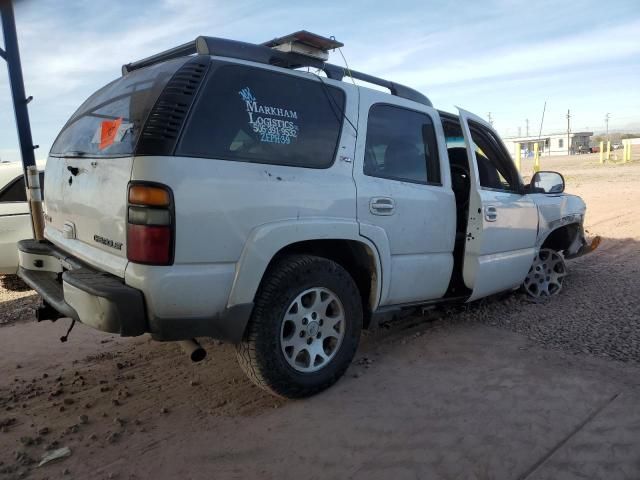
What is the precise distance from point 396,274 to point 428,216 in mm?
533

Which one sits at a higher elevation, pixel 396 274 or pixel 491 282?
pixel 396 274

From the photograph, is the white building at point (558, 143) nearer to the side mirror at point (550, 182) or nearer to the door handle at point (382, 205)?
the side mirror at point (550, 182)

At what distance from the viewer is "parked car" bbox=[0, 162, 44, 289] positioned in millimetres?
6020

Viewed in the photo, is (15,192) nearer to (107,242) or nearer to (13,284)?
(13,284)

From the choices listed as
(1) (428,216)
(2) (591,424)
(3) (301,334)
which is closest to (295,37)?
(1) (428,216)

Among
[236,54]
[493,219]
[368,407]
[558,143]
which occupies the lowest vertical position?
[368,407]

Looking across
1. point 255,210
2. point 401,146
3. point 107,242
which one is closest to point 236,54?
point 255,210

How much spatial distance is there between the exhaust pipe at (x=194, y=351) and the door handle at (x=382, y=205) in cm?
141

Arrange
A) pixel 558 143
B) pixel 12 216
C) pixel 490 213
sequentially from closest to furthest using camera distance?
pixel 490 213 < pixel 12 216 < pixel 558 143

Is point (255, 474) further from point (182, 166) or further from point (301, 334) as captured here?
point (182, 166)

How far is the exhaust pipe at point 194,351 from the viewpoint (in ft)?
9.77

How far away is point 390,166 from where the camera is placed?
12.4 ft

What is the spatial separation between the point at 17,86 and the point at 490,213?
5.25m

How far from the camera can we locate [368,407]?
3.28 meters
